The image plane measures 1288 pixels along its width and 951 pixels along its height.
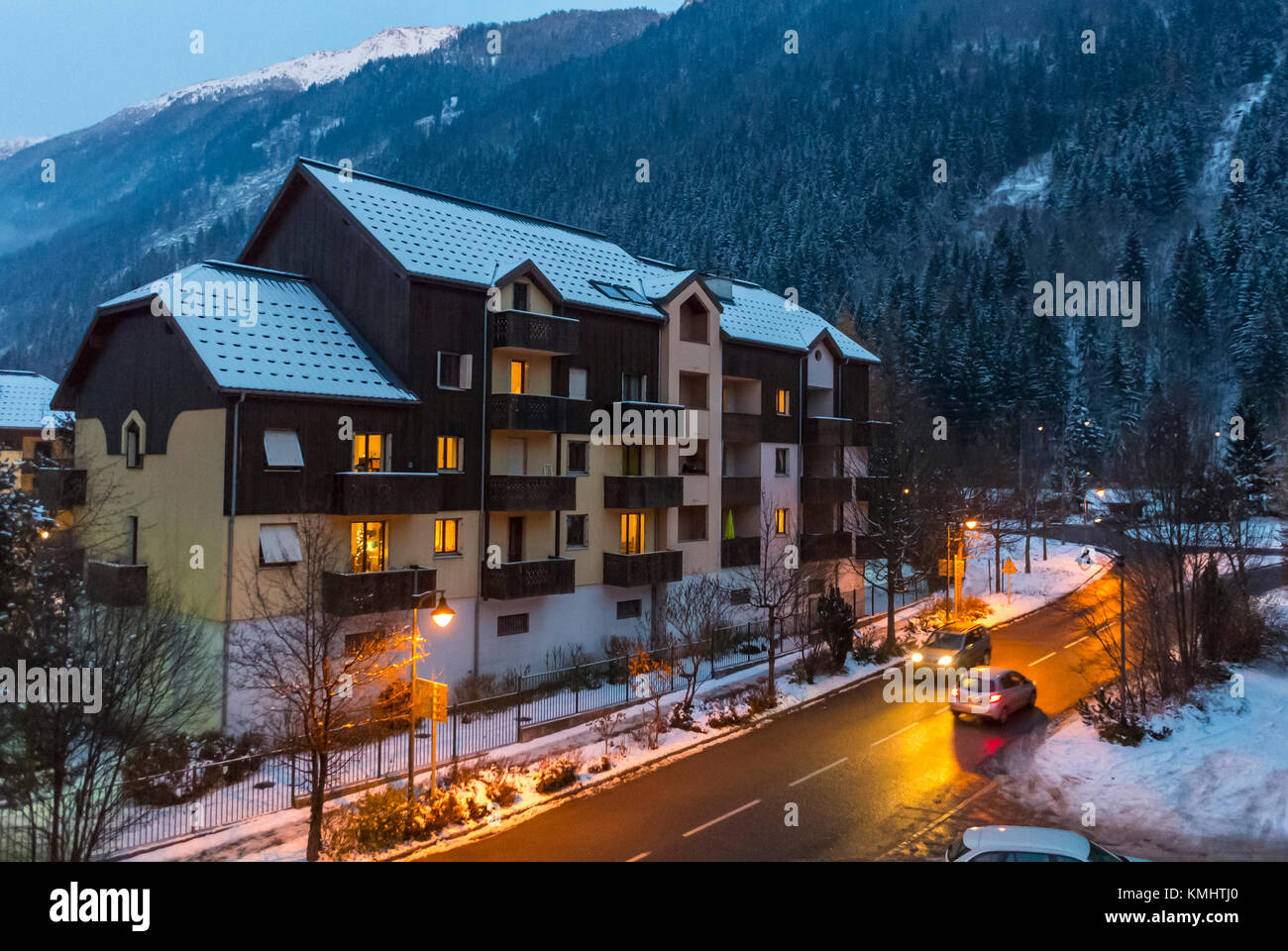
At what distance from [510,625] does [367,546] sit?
21.1 ft

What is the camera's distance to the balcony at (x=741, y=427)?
37250 millimetres

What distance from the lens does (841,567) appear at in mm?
43125

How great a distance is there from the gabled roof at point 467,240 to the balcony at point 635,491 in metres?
6.90

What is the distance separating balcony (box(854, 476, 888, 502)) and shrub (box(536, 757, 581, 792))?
2418 centimetres

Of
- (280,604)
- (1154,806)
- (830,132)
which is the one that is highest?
(830,132)

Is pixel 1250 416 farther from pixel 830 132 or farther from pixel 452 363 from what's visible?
pixel 830 132

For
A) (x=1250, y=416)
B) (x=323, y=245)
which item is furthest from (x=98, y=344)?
(x=1250, y=416)

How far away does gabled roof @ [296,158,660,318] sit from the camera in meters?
27.8

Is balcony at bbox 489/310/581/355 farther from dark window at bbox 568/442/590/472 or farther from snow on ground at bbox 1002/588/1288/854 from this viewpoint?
snow on ground at bbox 1002/588/1288/854

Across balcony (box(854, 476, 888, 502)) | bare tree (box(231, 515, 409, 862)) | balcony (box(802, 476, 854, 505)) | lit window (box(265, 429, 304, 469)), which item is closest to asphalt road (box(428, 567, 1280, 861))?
bare tree (box(231, 515, 409, 862))

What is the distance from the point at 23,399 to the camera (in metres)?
53.7

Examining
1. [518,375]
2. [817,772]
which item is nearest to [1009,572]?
[817,772]

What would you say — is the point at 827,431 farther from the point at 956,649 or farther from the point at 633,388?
the point at 956,649

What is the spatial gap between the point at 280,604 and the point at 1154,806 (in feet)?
74.7
